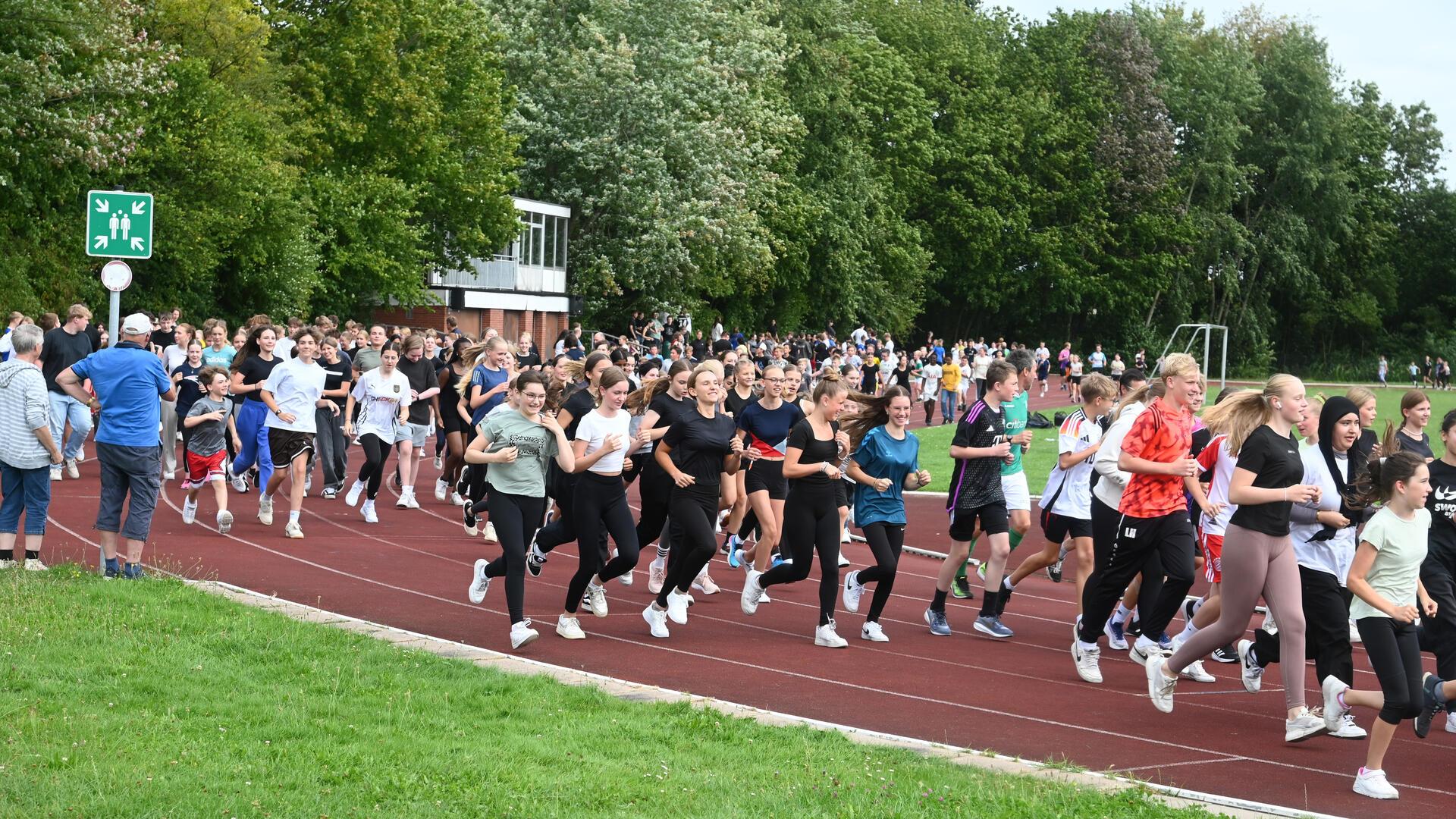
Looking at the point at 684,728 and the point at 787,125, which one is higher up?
the point at 787,125

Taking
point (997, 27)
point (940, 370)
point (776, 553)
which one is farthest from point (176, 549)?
point (997, 27)

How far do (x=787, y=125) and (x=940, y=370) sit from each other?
1326 centimetres

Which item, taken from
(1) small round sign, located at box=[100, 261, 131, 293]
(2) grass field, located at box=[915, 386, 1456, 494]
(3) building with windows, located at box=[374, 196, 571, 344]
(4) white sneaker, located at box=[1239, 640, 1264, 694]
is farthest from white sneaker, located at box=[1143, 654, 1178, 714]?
(3) building with windows, located at box=[374, 196, 571, 344]

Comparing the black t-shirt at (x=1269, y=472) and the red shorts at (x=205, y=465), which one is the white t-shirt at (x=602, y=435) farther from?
the red shorts at (x=205, y=465)

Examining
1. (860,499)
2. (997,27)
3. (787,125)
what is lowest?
(860,499)

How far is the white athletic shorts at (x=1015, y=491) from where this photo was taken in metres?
11.9

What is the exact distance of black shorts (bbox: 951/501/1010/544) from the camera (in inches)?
440

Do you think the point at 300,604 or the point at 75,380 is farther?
the point at 75,380

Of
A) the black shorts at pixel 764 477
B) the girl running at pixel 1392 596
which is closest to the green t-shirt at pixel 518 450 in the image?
the black shorts at pixel 764 477

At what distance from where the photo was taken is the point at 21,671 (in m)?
8.28

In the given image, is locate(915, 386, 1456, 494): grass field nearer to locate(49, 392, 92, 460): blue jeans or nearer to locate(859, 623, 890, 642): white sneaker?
locate(859, 623, 890, 642): white sneaker

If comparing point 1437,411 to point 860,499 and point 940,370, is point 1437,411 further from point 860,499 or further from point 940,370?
point 860,499

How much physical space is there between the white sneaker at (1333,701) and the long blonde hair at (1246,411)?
4.27ft

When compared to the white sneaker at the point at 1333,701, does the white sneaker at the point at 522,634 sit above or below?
below
